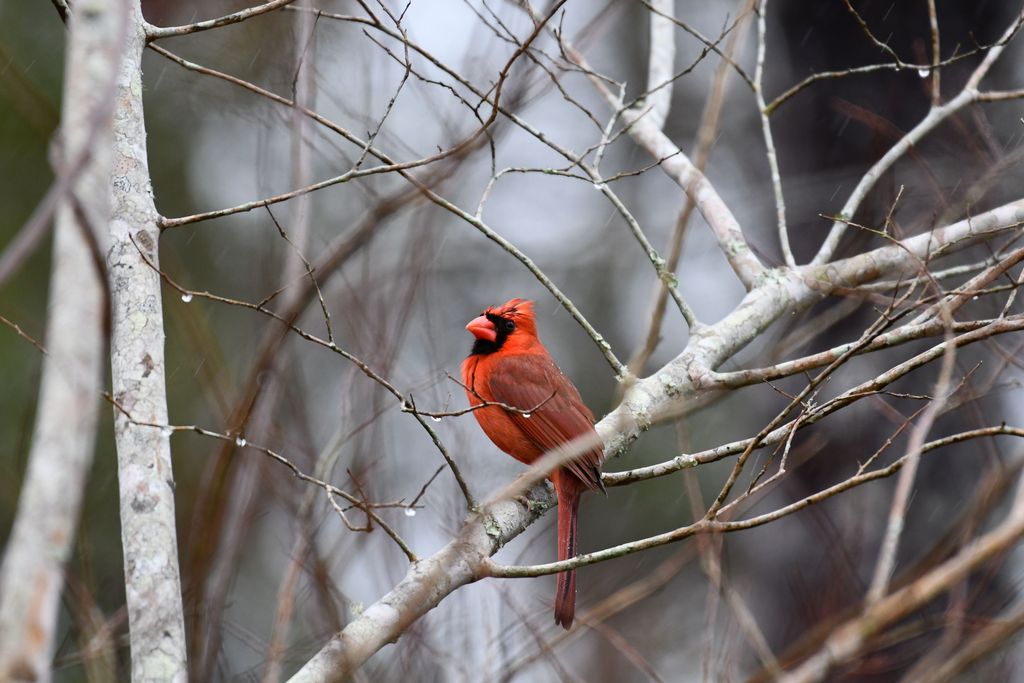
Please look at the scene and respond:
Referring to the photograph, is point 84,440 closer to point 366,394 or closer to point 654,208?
point 366,394

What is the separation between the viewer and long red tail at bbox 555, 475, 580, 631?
12.8ft

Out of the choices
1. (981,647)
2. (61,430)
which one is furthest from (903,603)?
(61,430)

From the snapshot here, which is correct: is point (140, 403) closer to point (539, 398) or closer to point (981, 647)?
point (981, 647)

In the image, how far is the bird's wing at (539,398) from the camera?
4.77m

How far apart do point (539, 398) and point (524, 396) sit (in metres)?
0.07

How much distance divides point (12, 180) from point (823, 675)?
8.02 m

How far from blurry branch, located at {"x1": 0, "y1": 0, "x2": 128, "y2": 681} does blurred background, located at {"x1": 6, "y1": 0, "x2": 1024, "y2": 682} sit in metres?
1.53

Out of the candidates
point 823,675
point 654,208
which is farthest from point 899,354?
point 823,675

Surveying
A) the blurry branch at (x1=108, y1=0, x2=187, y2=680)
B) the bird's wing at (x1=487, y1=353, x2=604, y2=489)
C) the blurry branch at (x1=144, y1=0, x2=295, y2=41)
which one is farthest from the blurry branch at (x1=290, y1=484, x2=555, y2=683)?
the blurry branch at (x1=144, y1=0, x2=295, y2=41)

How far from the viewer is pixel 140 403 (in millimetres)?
2662

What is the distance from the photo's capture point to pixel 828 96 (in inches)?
354

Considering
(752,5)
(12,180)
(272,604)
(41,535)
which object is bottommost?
(41,535)

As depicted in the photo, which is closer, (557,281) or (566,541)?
(566,541)

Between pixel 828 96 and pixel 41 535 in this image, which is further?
pixel 828 96
